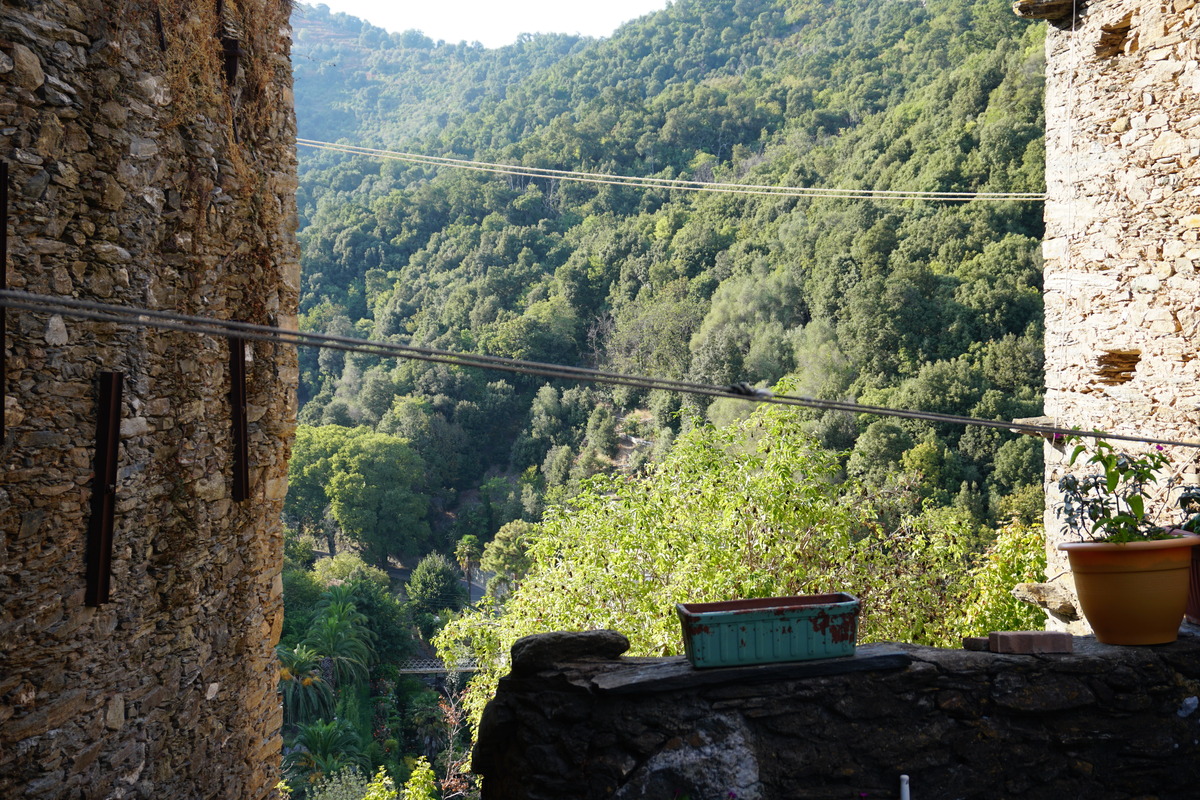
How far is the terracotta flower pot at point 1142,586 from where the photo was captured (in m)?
2.67

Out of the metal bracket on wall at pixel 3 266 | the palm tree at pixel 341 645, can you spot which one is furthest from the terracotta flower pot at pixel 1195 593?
the palm tree at pixel 341 645

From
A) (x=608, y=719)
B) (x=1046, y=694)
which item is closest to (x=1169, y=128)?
(x=1046, y=694)

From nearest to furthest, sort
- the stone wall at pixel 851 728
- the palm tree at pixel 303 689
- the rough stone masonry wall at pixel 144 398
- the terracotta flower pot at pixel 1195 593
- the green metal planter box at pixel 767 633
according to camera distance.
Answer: the rough stone masonry wall at pixel 144 398 → the stone wall at pixel 851 728 → the green metal planter box at pixel 767 633 → the terracotta flower pot at pixel 1195 593 → the palm tree at pixel 303 689

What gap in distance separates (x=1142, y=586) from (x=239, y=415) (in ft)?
9.61

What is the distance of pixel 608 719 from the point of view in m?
2.45

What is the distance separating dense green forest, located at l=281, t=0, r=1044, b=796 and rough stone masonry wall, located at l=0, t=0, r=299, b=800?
14.0 feet

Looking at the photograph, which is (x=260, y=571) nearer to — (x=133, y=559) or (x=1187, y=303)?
(x=133, y=559)

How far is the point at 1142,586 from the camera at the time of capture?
268 centimetres

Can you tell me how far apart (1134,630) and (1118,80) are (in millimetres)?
2520

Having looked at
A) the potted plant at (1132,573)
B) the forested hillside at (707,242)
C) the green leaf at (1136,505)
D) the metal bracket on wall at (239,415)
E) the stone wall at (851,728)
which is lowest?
the stone wall at (851,728)

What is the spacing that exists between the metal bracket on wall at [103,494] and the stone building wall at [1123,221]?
12.5 ft

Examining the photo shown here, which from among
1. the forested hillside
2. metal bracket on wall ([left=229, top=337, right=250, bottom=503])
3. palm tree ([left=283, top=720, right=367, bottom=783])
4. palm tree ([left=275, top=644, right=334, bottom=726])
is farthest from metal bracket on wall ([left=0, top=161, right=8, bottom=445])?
palm tree ([left=275, top=644, right=334, bottom=726])

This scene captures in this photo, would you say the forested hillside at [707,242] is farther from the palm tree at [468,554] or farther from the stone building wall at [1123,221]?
the stone building wall at [1123,221]

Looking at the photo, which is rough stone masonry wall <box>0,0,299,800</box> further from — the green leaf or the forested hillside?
the forested hillside
